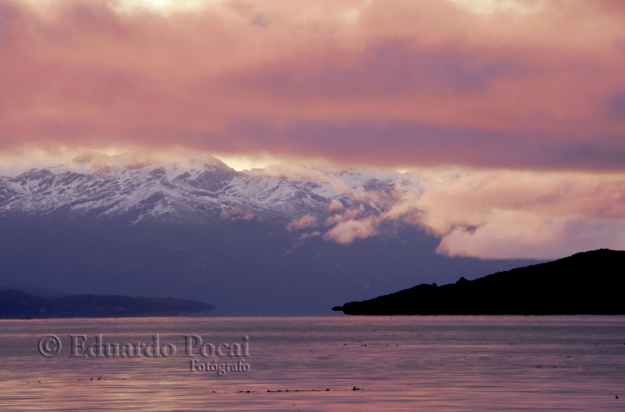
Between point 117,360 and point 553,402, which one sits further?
point 117,360

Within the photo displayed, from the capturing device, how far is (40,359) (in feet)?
439

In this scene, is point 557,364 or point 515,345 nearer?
point 557,364

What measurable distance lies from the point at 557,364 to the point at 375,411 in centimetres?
4745

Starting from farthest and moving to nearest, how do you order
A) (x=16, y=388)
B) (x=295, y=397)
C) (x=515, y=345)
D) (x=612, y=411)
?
(x=515, y=345), (x=16, y=388), (x=295, y=397), (x=612, y=411)

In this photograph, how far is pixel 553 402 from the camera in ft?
245

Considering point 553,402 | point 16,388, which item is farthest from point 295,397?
point 16,388

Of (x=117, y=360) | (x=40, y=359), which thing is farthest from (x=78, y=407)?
(x=40, y=359)

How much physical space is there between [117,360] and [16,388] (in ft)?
118

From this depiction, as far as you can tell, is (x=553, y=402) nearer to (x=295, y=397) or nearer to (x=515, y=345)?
(x=295, y=397)

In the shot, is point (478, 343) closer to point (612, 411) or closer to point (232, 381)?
point (232, 381)

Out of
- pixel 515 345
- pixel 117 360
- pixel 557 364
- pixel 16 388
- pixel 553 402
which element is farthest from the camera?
pixel 515 345

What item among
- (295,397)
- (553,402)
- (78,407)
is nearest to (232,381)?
(295,397)

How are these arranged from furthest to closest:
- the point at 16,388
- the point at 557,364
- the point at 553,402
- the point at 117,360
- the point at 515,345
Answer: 1. the point at 515,345
2. the point at 117,360
3. the point at 557,364
4. the point at 16,388
5. the point at 553,402

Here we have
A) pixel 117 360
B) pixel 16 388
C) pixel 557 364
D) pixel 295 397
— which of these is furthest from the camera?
pixel 117 360
